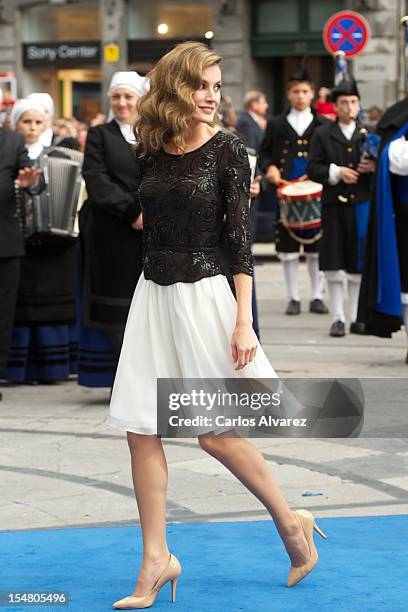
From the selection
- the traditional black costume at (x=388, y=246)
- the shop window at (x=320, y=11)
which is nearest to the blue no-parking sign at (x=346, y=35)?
the shop window at (x=320, y=11)

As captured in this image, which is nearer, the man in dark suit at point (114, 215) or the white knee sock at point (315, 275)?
the man in dark suit at point (114, 215)

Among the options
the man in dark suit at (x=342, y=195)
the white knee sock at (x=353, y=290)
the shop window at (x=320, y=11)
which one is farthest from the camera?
the shop window at (x=320, y=11)

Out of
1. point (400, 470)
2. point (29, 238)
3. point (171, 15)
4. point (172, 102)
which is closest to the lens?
point (172, 102)

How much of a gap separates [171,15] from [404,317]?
20781mm

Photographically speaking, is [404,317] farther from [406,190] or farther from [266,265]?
[266,265]

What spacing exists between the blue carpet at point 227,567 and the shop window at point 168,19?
80.8ft

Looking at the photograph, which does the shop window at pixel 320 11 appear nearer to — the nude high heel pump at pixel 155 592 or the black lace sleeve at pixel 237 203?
→ the black lace sleeve at pixel 237 203

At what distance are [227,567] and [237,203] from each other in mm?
1373

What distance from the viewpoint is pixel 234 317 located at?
5.25 metres

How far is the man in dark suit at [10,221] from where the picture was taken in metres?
9.82

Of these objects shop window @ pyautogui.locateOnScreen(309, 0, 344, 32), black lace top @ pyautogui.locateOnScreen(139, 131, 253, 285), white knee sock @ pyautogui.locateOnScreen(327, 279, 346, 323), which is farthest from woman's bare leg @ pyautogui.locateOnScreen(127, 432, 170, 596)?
shop window @ pyautogui.locateOnScreen(309, 0, 344, 32)

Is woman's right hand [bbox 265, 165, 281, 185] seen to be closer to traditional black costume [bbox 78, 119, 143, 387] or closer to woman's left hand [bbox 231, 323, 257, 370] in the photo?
traditional black costume [bbox 78, 119, 143, 387]

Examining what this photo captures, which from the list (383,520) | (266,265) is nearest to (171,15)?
(266,265)

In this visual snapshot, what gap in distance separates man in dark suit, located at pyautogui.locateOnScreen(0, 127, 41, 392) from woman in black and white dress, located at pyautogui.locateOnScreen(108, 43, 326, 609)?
4.57 m
